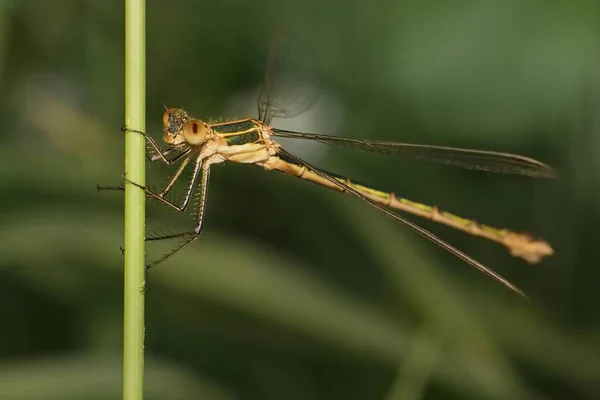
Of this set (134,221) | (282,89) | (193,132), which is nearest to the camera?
(134,221)

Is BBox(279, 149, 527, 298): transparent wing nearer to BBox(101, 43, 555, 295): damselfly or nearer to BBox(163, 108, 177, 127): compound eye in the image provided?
BBox(101, 43, 555, 295): damselfly

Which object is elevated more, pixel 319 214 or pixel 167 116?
pixel 167 116

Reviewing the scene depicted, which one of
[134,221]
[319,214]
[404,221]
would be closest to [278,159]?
[404,221]

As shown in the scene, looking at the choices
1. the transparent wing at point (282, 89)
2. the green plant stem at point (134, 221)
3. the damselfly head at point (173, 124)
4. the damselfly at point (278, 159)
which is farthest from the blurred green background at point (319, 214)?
the green plant stem at point (134, 221)

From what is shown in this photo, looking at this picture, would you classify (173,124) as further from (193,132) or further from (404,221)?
(404,221)

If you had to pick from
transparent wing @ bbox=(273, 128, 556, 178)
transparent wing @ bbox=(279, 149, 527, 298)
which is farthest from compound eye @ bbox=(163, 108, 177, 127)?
transparent wing @ bbox=(273, 128, 556, 178)

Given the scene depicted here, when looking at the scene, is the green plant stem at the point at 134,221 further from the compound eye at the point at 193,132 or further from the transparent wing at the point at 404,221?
the transparent wing at the point at 404,221
